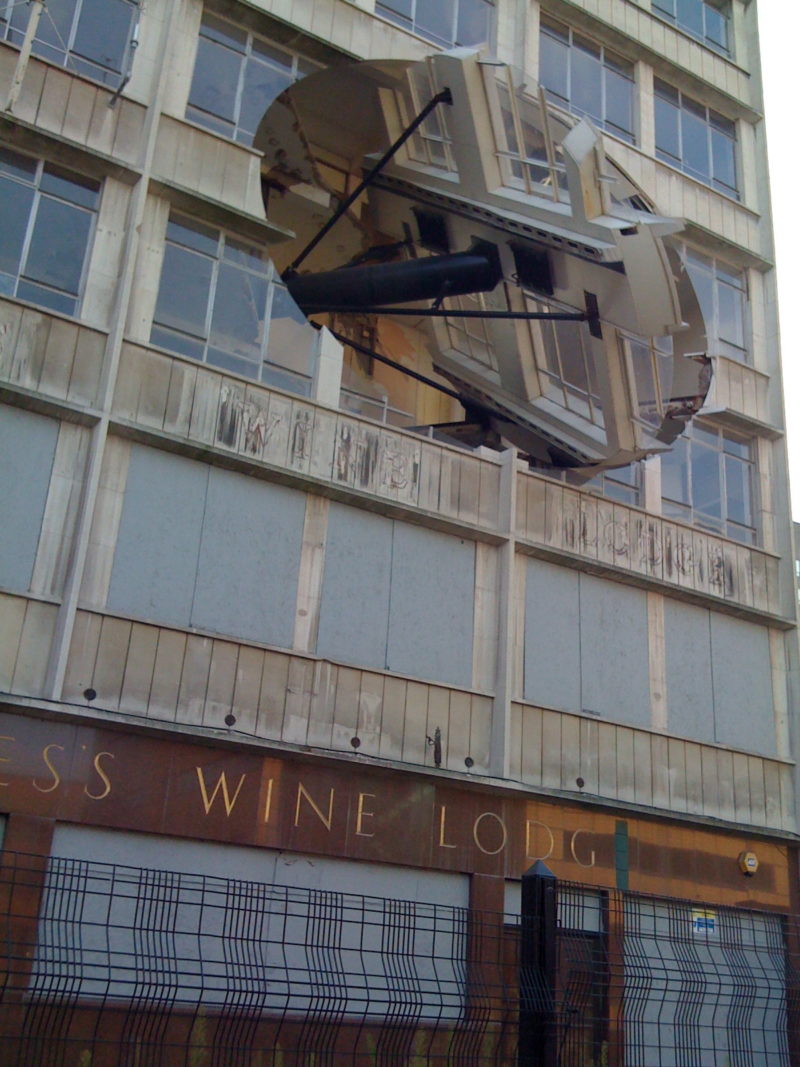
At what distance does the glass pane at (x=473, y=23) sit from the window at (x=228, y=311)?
668cm

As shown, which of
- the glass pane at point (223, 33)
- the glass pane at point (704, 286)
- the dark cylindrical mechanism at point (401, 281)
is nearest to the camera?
the glass pane at point (223, 33)

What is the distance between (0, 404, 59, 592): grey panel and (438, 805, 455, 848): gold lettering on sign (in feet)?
20.8

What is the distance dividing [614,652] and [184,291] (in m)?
8.84

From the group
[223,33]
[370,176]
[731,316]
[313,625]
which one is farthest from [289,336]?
[731,316]

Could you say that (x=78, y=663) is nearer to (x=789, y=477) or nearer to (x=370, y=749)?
(x=370, y=749)

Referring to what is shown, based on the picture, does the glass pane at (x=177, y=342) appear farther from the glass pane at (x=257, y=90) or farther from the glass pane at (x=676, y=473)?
the glass pane at (x=676, y=473)

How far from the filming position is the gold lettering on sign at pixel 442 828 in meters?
15.8

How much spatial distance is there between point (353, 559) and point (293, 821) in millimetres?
3940

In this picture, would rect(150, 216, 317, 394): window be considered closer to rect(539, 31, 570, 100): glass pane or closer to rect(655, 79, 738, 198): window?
rect(539, 31, 570, 100): glass pane

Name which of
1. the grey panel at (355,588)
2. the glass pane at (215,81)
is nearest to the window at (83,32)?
the glass pane at (215,81)

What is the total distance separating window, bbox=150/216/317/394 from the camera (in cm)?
1653

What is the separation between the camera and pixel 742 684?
2003 centimetres

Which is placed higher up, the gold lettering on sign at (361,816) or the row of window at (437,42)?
the row of window at (437,42)

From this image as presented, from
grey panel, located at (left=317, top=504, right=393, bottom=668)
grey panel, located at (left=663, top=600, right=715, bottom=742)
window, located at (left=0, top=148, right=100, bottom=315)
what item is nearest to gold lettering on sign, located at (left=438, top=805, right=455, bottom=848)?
grey panel, located at (left=317, top=504, right=393, bottom=668)
